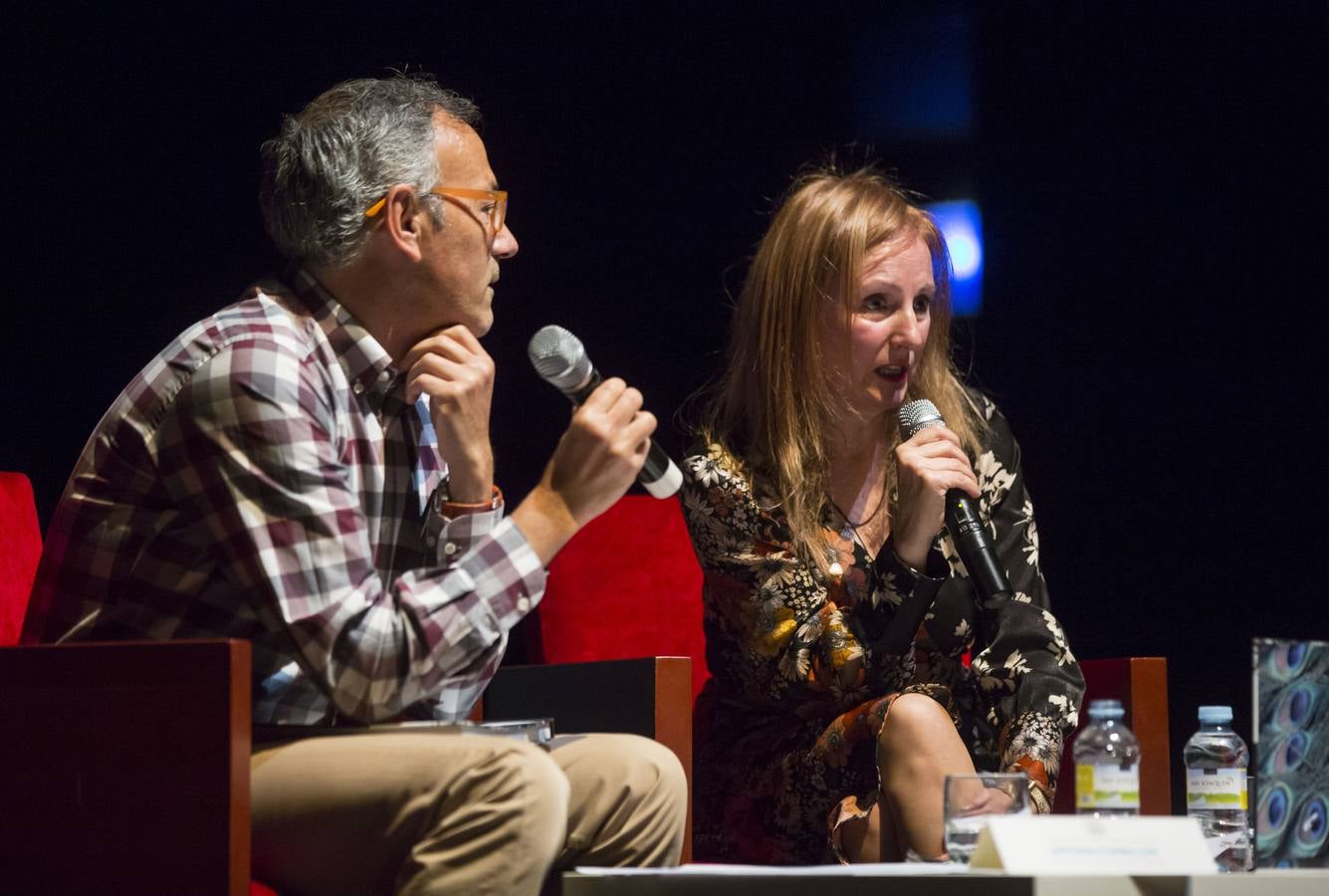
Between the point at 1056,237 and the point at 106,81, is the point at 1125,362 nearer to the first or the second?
the point at 1056,237

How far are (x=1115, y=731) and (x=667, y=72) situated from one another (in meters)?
1.80

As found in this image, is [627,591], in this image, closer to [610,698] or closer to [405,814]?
[610,698]

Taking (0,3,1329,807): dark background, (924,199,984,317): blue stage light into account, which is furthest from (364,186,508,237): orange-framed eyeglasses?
(924,199,984,317): blue stage light

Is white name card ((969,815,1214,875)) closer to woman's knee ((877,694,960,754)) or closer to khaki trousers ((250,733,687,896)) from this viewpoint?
khaki trousers ((250,733,687,896))

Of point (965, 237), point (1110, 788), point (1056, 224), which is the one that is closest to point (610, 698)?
point (1110, 788)

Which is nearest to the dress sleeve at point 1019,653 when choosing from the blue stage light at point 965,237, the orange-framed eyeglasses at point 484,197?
the orange-framed eyeglasses at point 484,197

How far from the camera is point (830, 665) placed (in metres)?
2.30

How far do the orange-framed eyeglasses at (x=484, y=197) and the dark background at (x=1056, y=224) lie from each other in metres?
1.00

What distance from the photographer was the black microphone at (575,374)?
1.79 metres

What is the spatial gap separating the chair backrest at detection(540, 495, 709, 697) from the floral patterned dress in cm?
18

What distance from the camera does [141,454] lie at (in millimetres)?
1671

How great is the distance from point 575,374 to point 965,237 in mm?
1790

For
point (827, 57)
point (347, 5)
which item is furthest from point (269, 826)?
point (827, 57)

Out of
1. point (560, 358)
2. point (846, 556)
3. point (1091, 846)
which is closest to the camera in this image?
point (1091, 846)
